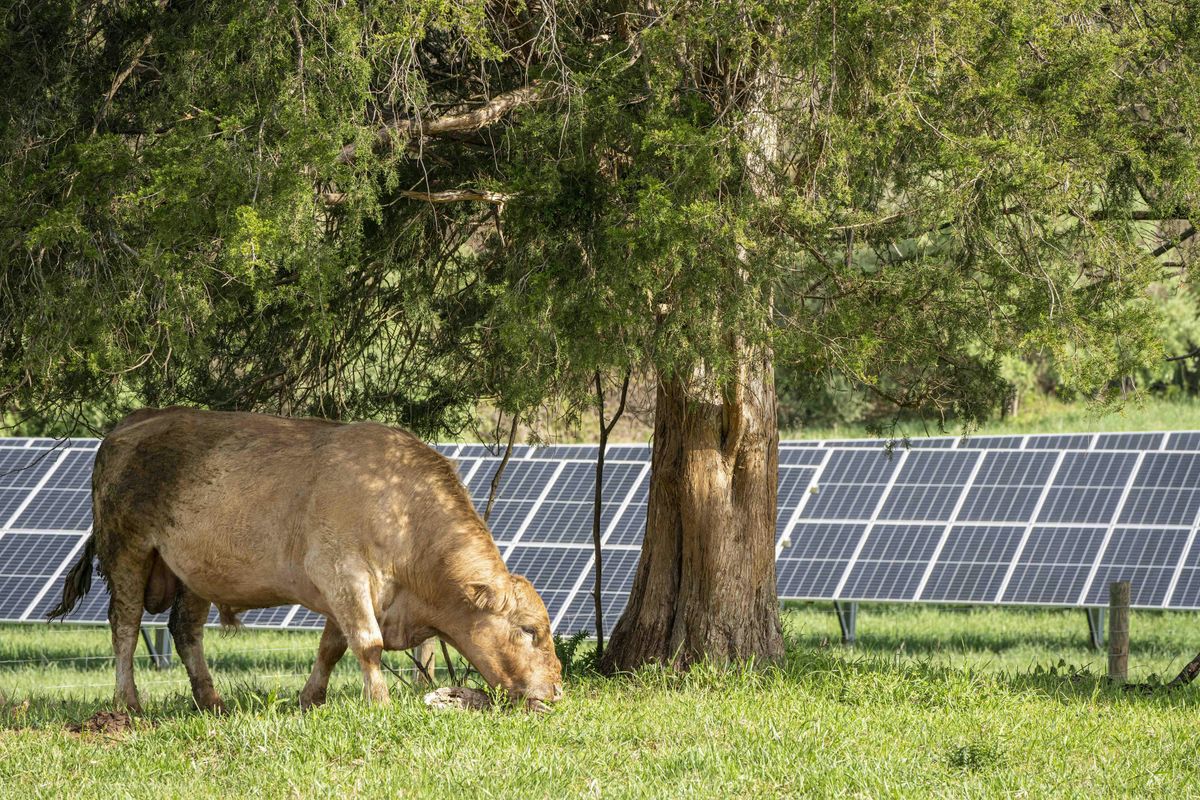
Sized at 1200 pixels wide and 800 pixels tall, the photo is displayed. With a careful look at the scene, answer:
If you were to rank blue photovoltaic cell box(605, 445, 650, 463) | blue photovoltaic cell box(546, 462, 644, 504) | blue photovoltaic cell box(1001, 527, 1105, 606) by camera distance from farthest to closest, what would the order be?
blue photovoltaic cell box(605, 445, 650, 463) → blue photovoltaic cell box(546, 462, 644, 504) → blue photovoltaic cell box(1001, 527, 1105, 606)

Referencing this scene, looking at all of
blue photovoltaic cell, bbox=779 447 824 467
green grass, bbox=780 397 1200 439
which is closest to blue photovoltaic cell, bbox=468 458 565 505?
blue photovoltaic cell, bbox=779 447 824 467

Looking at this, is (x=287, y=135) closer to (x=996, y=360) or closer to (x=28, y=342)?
(x=28, y=342)

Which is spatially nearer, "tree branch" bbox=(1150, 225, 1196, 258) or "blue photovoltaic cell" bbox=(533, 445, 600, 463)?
"tree branch" bbox=(1150, 225, 1196, 258)

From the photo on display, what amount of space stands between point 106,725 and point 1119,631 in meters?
8.80

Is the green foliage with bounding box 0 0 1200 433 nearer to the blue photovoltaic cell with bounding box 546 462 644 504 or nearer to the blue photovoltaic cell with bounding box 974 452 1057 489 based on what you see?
the blue photovoltaic cell with bounding box 546 462 644 504

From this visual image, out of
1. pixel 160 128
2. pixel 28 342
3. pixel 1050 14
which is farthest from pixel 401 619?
pixel 1050 14

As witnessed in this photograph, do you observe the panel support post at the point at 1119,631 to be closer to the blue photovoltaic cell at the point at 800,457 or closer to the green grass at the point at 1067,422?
the blue photovoltaic cell at the point at 800,457

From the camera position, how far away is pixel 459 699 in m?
8.43

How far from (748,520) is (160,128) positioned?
4.64 m

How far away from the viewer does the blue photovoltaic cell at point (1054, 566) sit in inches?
691

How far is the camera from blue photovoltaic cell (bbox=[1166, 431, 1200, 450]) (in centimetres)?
2089

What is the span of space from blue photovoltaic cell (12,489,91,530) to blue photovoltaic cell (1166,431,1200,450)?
14.9m

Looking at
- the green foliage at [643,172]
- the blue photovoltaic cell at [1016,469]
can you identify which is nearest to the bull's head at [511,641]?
the green foliage at [643,172]

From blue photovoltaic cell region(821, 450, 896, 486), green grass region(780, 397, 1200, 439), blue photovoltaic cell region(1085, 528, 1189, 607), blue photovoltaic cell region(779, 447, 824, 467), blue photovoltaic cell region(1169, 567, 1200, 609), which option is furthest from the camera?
green grass region(780, 397, 1200, 439)
